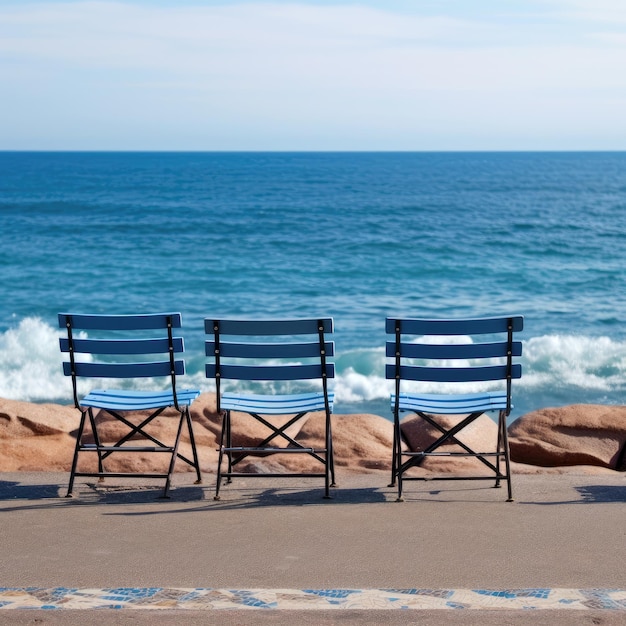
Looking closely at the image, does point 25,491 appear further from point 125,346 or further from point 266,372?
point 266,372

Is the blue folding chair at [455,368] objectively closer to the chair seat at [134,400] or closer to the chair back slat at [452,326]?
the chair back slat at [452,326]

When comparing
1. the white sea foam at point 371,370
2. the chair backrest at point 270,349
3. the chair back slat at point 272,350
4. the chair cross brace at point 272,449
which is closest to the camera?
the chair backrest at point 270,349

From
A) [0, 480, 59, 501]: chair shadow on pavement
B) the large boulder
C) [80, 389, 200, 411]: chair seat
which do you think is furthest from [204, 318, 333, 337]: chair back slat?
the large boulder

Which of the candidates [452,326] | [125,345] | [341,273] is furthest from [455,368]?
[341,273]

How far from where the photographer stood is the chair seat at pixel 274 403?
5.54 meters

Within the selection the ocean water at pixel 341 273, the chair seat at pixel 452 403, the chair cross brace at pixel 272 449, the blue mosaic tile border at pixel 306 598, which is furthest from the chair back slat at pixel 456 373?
the ocean water at pixel 341 273

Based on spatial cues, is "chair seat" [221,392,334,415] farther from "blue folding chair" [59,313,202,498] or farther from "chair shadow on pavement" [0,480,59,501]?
"chair shadow on pavement" [0,480,59,501]

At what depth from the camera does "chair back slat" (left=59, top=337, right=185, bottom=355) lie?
216 inches

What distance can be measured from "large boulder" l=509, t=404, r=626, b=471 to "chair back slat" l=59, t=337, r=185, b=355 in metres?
3.32

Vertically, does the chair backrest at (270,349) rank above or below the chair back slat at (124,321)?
below

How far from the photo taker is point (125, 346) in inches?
217

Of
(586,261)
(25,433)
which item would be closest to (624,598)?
(25,433)

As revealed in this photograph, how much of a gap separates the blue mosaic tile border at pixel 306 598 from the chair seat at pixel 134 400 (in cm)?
177

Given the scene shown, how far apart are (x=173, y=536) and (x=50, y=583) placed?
2.68 ft
